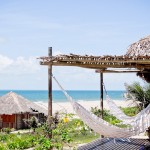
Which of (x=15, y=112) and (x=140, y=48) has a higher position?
(x=140, y=48)

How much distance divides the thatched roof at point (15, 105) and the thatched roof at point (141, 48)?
781 cm

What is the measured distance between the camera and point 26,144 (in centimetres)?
812

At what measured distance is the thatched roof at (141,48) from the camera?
516 centimetres

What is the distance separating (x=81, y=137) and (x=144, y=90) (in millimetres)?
3772

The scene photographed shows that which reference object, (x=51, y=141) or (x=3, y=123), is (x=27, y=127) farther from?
(x=51, y=141)

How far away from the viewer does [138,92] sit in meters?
12.7

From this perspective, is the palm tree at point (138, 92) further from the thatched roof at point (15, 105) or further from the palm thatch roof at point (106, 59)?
Answer: the palm thatch roof at point (106, 59)

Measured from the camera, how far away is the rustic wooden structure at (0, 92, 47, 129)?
12828 millimetres

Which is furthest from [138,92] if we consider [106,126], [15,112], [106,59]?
[106,59]

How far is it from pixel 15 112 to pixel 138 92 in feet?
12.9

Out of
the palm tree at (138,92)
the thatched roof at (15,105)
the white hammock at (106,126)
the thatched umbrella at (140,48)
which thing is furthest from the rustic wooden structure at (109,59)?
the thatched roof at (15,105)

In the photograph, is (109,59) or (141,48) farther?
(141,48)

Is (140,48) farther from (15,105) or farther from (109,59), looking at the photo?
(15,105)

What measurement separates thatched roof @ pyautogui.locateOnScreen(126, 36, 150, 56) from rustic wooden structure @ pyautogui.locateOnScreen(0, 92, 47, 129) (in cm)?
781
